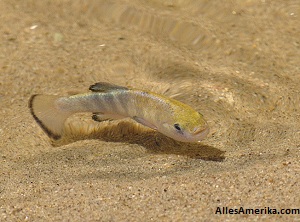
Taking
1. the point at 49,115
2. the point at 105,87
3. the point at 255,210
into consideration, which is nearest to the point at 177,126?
the point at 105,87

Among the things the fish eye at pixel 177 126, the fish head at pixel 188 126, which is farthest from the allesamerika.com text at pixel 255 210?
the fish eye at pixel 177 126

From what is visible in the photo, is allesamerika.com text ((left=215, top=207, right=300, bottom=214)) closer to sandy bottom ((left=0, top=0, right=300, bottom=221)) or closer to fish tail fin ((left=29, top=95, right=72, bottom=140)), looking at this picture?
sandy bottom ((left=0, top=0, right=300, bottom=221))

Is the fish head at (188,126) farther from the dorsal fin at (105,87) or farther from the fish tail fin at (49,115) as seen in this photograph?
the fish tail fin at (49,115)

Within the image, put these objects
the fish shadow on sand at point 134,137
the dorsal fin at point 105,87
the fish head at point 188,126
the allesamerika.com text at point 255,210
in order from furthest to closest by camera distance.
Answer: the fish shadow on sand at point 134,137 < the dorsal fin at point 105,87 < the fish head at point 188,126 < the allesamerika.com text at point 255,210

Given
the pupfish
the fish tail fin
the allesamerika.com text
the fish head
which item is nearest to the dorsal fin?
the pupfish

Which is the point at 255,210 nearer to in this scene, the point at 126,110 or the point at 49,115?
the point at 126,110

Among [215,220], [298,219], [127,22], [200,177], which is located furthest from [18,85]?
[298,219]
